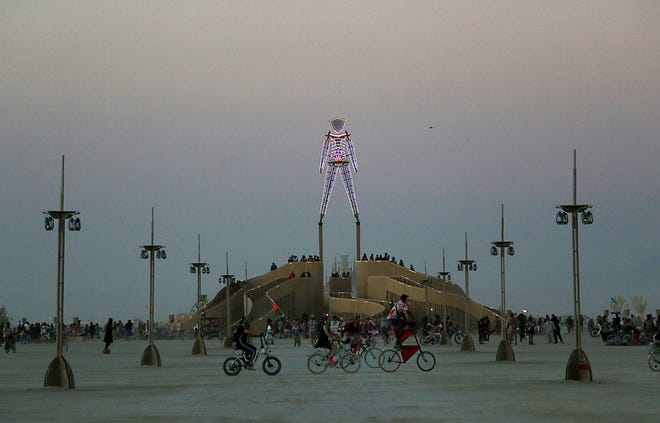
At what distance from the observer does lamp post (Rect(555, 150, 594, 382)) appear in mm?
23047

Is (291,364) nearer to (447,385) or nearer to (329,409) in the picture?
(447,385)

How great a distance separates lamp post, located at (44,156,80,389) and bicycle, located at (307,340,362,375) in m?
6.29

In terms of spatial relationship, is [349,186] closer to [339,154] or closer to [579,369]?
[339,154]

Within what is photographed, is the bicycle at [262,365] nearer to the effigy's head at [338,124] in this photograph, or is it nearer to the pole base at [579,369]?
the pole base at [579,369]

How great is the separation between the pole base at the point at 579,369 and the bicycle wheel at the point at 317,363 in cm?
681

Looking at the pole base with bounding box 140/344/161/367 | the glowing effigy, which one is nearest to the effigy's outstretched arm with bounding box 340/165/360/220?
the glowing effigy

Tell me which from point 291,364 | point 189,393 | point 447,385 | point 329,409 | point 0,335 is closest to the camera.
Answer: point 329,409

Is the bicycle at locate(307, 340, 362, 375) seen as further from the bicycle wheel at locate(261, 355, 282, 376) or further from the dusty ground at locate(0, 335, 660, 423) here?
the bicycle wheel at locate(261, 355, 282, 376)

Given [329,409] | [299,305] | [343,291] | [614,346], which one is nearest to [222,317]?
[299,305]

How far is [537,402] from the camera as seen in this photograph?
1795cm

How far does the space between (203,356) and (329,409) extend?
23859 millimetres

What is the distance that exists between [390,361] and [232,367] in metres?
3.72

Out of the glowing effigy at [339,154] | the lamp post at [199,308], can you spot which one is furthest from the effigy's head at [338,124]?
the lamp post at [199,308]

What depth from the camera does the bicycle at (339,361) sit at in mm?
28266
